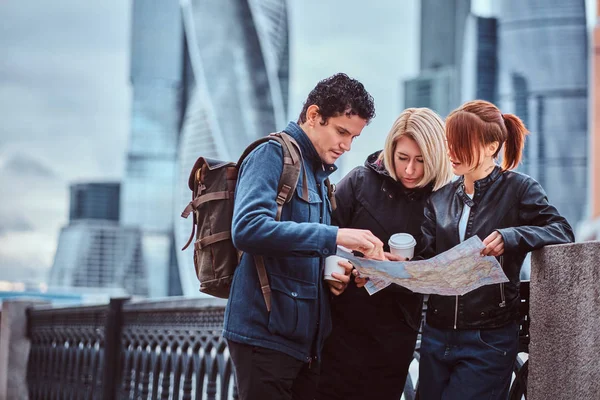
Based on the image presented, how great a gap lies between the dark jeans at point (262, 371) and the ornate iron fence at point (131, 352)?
122 centimetres

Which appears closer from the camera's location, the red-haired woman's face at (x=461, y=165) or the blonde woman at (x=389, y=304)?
the red-haired woman's face at (x=461, y=165)

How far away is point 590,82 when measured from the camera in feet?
334

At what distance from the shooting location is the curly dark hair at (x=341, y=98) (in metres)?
3.07

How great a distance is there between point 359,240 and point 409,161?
625 mm

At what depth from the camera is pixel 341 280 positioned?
311cm

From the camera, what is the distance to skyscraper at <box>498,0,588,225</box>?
102750 mm

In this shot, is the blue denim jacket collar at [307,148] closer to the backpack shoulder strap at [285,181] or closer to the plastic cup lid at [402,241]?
the backpack shoulder strap at [285,181]

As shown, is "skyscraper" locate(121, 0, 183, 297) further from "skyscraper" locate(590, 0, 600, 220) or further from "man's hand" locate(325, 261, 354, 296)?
"man's hand" locate(325, 261, 354, 296)

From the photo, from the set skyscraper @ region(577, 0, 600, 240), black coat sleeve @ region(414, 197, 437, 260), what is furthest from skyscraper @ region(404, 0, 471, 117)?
black coat sleeve @ region(414, 197, 437, 260)

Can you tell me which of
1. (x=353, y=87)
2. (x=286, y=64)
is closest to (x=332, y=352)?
(x=353, y=87)

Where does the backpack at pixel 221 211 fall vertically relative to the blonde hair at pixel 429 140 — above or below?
below

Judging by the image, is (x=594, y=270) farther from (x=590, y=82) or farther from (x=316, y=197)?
(x=590, y=82)

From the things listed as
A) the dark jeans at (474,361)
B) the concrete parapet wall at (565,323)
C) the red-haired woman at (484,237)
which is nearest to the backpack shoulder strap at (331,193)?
the red-haired woman at (484,237)

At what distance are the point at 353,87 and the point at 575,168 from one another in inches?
4170
